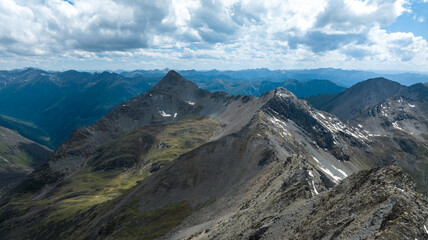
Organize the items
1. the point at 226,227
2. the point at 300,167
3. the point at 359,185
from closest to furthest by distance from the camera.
A: 1. the point at 359,185
2. the point at 226,227
3. the point at 300,167

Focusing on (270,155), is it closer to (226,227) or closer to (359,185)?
(226,227)

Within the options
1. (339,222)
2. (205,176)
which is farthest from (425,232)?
(205,176)

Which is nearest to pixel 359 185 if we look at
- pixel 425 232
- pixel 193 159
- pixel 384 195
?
pixel 384 195

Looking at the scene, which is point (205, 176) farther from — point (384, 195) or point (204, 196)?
point (384, 195)

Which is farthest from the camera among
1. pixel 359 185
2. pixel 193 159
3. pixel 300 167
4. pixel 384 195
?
pixel 193 159

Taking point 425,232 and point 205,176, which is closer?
point 425,232

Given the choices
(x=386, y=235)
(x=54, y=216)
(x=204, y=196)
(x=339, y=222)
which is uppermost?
(x=386, y=235)

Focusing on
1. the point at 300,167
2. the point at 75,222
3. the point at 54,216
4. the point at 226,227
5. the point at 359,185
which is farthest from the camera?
the point at 54,216

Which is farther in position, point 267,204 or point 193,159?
point 193,159

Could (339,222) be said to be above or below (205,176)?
above
